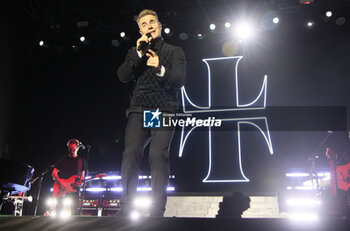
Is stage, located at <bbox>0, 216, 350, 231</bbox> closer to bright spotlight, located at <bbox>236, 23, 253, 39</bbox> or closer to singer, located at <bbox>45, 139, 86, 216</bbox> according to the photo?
singer, located at <bbox>45, 139, 86, 216</bbox>

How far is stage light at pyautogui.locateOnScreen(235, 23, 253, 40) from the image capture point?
18.3 ft

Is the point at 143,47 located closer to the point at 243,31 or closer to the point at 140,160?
the point at 140,160

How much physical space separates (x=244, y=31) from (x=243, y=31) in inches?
0.7

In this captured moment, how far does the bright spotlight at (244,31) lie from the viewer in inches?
220

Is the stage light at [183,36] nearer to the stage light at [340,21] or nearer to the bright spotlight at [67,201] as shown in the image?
the stage light at [340,21]

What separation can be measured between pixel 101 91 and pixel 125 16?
174cm

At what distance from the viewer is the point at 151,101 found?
6.26ft

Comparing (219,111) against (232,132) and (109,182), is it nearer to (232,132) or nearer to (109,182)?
(232,132)

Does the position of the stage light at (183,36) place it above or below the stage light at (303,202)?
above

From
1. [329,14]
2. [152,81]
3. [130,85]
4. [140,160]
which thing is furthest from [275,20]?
[140,160]

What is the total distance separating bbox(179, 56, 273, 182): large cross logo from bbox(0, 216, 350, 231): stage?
4145 mm

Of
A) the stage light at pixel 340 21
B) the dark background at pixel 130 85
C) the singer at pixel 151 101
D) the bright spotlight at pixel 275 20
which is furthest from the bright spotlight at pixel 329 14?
the singer at pixel 151 101

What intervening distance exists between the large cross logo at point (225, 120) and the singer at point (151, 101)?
336 cm

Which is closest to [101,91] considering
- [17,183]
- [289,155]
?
[17,183]
